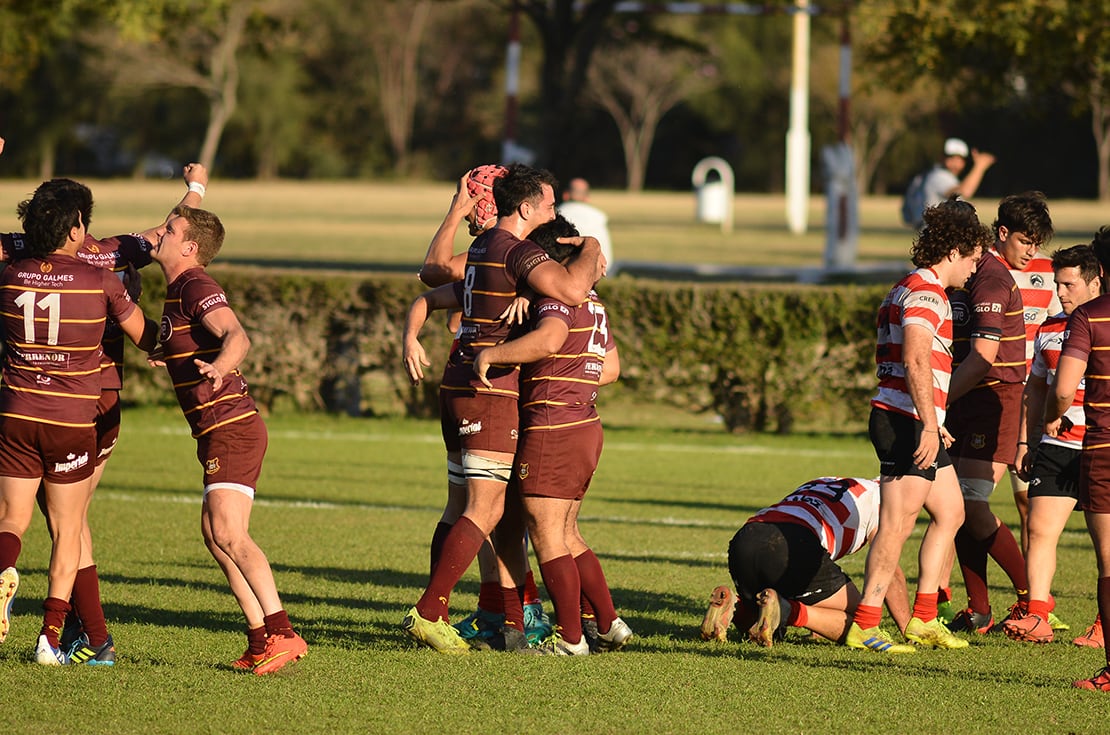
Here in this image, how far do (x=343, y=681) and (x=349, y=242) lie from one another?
32357 millimetres

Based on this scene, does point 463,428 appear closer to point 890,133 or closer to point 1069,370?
point 1069,370

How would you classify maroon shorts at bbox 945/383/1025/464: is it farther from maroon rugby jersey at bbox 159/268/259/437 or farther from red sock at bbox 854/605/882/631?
maroon rugby jersey at bbox 159/268/259/437

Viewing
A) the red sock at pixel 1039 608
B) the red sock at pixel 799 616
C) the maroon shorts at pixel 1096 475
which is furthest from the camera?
the red sock at pixel 1039 608

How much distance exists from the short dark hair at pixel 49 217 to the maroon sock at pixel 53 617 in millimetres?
1469

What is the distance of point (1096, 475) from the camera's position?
592 centimetres

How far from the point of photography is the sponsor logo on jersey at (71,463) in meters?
6.10

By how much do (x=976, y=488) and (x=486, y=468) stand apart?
2634 millimetres

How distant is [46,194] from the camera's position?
19.8 feet

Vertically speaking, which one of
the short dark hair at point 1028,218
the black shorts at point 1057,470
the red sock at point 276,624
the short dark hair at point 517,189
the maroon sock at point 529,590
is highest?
the short dark hair at point 517,189

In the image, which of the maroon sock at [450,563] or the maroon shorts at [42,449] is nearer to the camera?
the maroon shorts at [42,449]

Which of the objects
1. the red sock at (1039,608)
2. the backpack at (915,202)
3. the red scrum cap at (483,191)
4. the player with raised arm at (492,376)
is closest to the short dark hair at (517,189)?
the player with raised arm at (492,376)

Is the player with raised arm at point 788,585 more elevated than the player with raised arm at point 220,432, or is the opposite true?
the player with raised arm at point 220,432

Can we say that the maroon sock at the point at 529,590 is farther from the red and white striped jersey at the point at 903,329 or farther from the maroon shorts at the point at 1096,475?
the maroon shorts at the point at 1096,475

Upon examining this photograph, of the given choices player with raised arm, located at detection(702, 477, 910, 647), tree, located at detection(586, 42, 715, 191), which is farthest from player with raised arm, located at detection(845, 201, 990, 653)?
tree, located at detection(586, 42, 715, 191)
